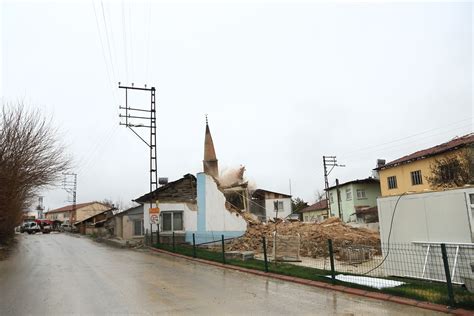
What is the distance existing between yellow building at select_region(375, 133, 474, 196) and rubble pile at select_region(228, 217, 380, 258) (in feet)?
21.0

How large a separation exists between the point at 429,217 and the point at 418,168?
958 inches

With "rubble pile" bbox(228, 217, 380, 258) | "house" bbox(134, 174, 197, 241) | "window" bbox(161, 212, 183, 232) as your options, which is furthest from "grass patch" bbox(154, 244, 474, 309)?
"window" bbox(161, 212, 183, 232)

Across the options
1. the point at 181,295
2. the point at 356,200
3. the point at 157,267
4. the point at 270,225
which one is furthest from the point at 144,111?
the point at 356,200

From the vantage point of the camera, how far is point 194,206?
1164 inches

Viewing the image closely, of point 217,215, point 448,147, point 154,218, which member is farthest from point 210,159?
point 448,147

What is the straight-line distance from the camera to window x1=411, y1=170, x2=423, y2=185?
109 feet

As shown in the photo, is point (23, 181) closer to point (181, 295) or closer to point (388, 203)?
point (181, 295)

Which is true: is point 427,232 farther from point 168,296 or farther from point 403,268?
point 168,296

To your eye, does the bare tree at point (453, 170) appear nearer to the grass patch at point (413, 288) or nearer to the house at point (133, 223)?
the grass patch at point (413, 288)

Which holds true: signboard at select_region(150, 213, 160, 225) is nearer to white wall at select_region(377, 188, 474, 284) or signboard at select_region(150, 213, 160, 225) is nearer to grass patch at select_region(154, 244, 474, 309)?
grass patch at select_region(154, 244, 474, 309)

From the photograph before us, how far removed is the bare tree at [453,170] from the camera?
24013 millimetres

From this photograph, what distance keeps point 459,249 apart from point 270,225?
→ 18270 millimetres

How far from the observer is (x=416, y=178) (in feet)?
110

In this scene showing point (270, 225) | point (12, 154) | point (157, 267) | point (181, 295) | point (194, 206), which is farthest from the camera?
point (194, 206)
